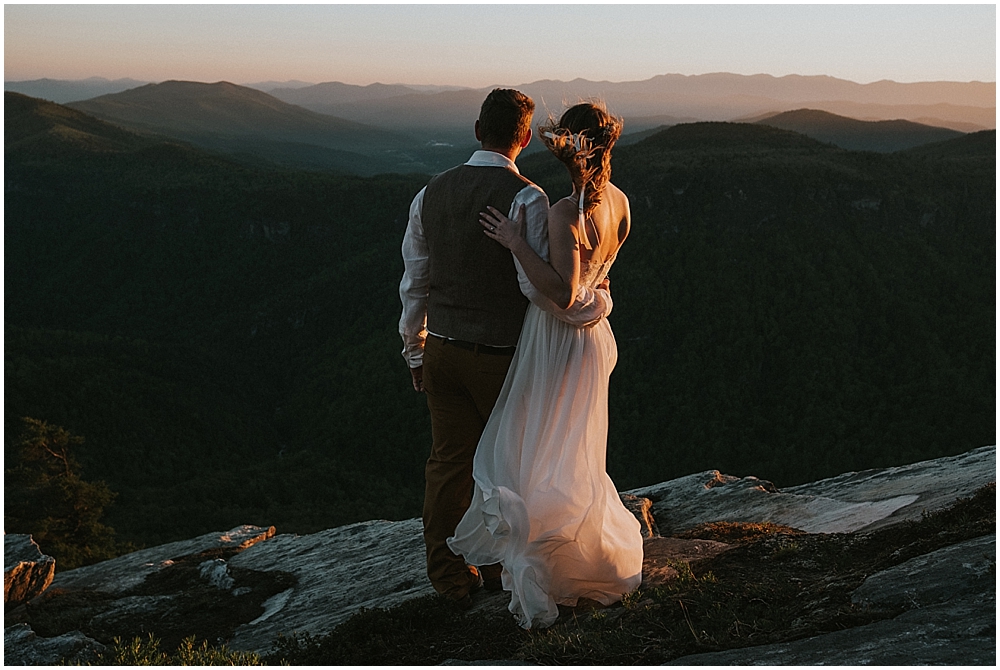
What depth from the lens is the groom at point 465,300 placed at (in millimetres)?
3697

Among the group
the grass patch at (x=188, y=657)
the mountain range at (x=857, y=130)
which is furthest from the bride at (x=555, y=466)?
the mountain range at (x=857, y=130)

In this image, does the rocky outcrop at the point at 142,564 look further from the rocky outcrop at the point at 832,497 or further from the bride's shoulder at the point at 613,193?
the bride's shoulder at the point at 613,193

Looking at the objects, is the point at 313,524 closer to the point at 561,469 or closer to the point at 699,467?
the point at 699,467

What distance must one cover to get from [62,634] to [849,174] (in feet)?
198

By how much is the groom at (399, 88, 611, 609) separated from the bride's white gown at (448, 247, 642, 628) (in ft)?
0.42

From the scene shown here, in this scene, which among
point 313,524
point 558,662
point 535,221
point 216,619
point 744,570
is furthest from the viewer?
point 313,524

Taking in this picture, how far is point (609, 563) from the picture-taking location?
3.80 meters

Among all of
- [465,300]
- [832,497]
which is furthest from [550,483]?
[832,497]

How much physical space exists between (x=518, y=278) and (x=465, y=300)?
0.30 m

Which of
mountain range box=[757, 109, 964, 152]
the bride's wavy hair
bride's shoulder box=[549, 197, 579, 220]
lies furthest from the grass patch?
mountain range box=[757, 109, 964, 152]

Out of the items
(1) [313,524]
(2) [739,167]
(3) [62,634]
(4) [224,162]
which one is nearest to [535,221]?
(3) [62,634]

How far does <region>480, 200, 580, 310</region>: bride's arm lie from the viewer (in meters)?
3.51

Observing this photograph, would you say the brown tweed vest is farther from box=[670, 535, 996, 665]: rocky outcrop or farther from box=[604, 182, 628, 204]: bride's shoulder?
box=[670, 535, 996, 665]: rocky outcrop

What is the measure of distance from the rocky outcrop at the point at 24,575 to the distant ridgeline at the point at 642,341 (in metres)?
25.6
